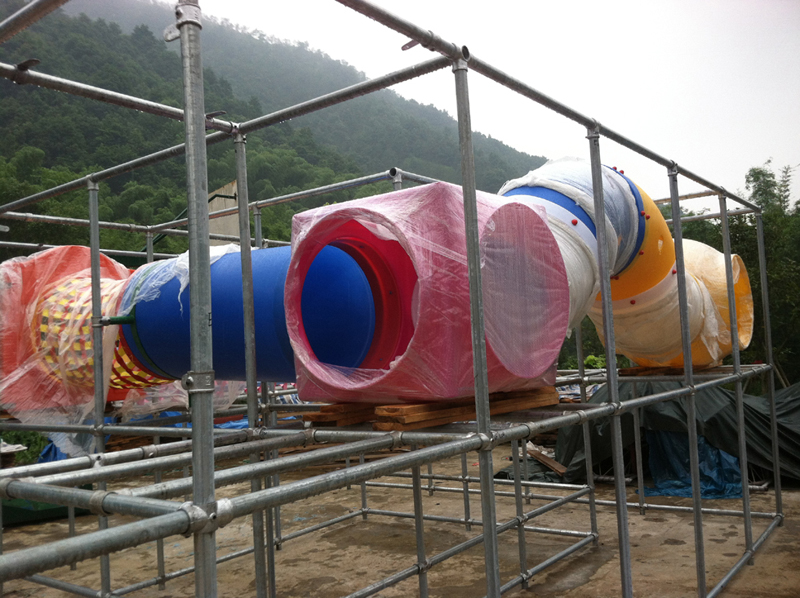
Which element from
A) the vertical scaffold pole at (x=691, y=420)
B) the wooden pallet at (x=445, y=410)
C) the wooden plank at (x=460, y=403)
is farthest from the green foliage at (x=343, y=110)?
the wooden pallet at (x=445, y=410)

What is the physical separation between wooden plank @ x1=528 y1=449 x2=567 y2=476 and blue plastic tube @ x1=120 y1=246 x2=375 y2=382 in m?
5.17

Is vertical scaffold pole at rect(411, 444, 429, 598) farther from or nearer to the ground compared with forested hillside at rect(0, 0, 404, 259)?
nearer to the ground

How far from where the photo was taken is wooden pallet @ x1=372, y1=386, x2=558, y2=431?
2805 millimetres

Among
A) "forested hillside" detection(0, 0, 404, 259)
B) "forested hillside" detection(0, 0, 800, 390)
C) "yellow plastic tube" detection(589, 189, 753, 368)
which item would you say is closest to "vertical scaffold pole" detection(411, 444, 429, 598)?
"yellow plastic tube" detection(589, 189, 753, 368)

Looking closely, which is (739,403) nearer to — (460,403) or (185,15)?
(460,403)

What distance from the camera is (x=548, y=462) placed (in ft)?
27.7

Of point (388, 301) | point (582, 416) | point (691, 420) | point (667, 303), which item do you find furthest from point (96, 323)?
point (667, 303)

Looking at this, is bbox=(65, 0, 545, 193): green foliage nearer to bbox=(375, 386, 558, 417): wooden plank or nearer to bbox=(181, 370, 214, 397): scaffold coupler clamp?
bbox=(375, 386, 558, 417): wooden plank

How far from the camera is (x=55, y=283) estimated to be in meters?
5.39

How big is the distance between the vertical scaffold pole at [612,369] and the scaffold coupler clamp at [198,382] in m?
2.19

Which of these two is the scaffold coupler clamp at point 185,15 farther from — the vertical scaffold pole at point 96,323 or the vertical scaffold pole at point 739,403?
the vertical scaffold pole at point 739,403

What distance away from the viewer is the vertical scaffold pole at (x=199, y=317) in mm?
1571

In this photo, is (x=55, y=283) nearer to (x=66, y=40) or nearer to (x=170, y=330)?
(x=170, y=330)

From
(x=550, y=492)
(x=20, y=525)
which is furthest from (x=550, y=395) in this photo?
(x=20, y=525)
